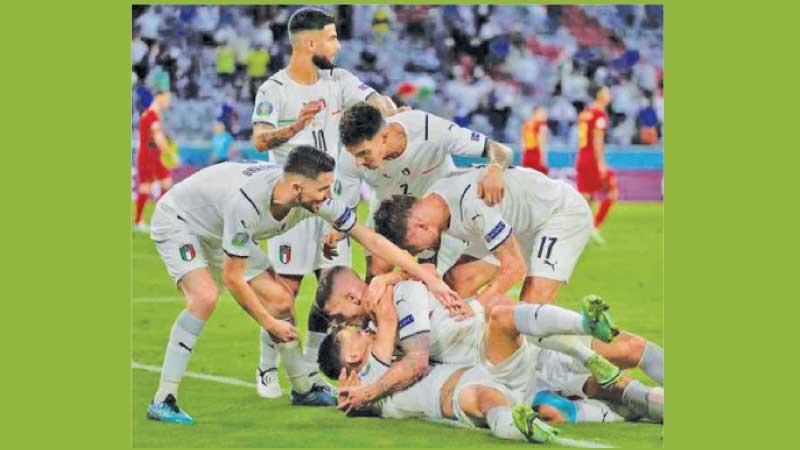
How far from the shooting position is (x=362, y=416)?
9969 mm

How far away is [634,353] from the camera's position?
9.95 meters

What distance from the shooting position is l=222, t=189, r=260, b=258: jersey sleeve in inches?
390

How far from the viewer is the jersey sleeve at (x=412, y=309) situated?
383 inches

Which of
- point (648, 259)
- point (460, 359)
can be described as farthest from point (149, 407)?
point (648, 259)

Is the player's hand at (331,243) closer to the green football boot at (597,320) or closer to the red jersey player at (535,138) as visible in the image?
the green football boot at (597,320)

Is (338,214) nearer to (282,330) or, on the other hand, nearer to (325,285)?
(325,285)

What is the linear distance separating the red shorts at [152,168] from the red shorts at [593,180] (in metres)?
4.36

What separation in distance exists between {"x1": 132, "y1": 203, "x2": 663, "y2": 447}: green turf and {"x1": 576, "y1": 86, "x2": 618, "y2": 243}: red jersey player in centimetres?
110

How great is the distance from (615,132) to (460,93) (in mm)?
2074

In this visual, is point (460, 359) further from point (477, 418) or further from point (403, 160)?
point (403, 160)

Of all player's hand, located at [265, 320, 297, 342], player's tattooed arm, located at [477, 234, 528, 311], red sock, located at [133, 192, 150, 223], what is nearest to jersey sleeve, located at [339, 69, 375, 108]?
player's tattooed arm, located at [477, 234, 528, 311]

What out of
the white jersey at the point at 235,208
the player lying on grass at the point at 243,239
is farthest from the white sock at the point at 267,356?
the white jersey at the point at 235,208

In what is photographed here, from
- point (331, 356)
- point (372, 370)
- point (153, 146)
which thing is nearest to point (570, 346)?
point (372, 370)

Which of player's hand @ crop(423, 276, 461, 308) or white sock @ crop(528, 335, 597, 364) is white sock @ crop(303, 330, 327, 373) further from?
white sock @ crop(528, 335, 597, 364)
